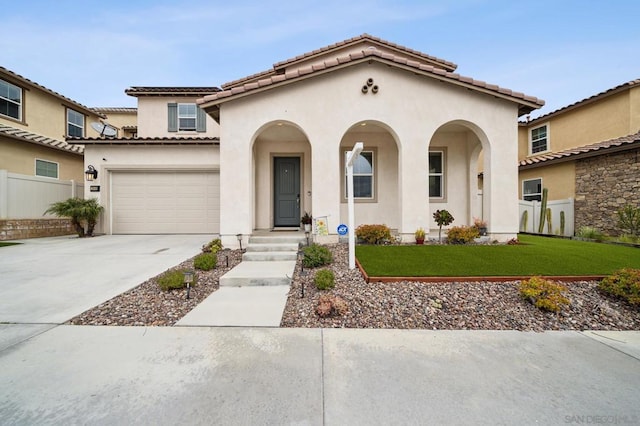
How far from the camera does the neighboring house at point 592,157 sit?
946 centimetres

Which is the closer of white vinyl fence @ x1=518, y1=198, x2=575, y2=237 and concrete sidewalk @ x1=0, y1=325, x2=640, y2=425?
concrete sidewalk @ x1=0, y1=325, x2=640, y2=425

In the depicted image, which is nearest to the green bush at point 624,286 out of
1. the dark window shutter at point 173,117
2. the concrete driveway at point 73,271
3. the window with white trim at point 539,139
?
the concrete driveway at point 73,271

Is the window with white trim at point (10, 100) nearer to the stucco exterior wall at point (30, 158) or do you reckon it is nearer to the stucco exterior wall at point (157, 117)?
the stucco exterior wall at point (30, 158)

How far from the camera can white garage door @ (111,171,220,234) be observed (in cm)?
1051

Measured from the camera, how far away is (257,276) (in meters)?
4.85

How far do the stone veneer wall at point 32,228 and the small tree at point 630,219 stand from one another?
21.0 meters

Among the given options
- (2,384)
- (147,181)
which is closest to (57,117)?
(147,181)

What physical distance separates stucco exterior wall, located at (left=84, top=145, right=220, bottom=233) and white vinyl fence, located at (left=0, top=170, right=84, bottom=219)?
65.3 inches

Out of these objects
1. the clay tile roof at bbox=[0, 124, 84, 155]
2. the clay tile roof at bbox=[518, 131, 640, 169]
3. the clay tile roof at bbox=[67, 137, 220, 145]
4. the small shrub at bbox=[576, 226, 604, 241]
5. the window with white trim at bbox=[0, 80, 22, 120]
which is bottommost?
the small shrub at bbox=[576, 226, 604, 241]

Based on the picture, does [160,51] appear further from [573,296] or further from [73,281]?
[573,296]

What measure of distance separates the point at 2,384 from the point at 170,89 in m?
14.4

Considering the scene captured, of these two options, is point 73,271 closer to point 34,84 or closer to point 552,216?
point 34,84

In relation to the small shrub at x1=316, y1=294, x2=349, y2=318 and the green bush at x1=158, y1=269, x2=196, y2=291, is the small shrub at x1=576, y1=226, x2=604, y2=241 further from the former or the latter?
the green bush at x1=158, y1=269, x2=196, y2=291

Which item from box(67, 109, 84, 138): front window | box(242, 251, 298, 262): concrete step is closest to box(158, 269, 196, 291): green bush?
box(242, 251, 298, 262): concrete step
